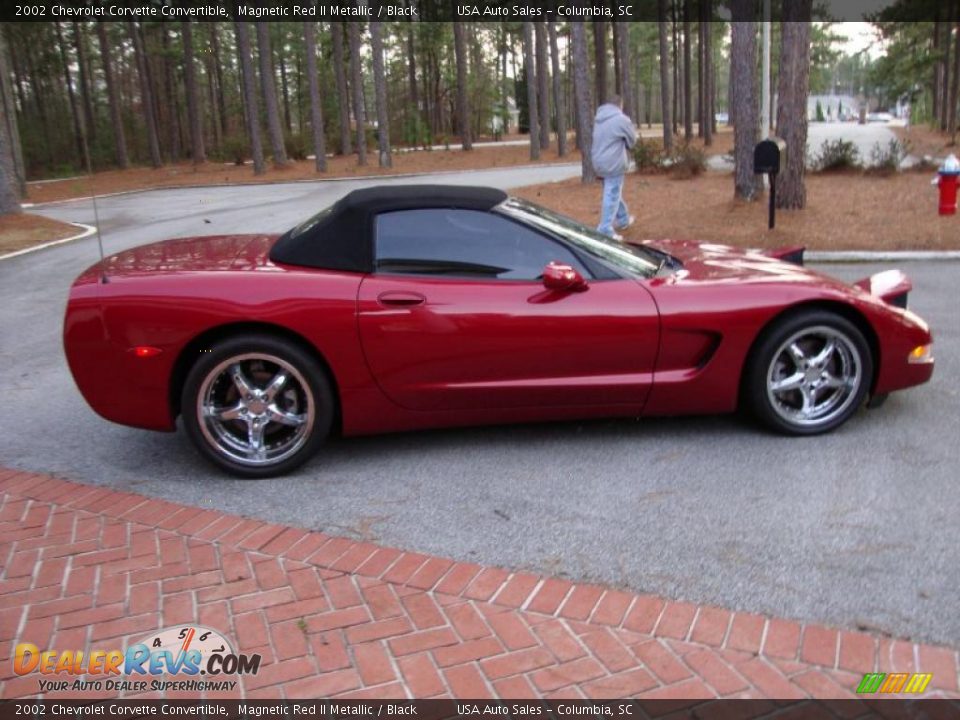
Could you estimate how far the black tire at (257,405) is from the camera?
393 cm

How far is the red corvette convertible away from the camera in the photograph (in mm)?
3951

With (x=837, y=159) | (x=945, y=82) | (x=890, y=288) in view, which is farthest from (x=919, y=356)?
(x=945, y=82)

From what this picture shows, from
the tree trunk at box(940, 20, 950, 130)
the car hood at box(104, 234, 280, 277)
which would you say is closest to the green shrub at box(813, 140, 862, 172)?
the car hood at box(104, 234, 280, 277)

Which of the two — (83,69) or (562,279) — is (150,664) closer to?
(562,279)

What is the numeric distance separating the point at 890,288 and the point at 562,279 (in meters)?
1.98

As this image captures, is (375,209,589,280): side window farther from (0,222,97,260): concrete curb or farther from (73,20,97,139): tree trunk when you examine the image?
(73,20,97,139): tree trunk

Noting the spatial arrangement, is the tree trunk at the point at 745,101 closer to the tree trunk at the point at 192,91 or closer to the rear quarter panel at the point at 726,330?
the rear quarter panel at the point at 726,330

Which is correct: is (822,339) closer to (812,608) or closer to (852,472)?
(852,472)

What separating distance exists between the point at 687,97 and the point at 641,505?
41.0 m

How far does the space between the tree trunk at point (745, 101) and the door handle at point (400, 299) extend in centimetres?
1063

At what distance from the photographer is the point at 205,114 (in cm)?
5950

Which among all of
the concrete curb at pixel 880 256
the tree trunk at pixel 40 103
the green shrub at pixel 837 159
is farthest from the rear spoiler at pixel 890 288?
the tree trunk at pixel 40 103

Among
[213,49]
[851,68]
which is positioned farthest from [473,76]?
[851,68]

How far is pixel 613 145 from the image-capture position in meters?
10.4
